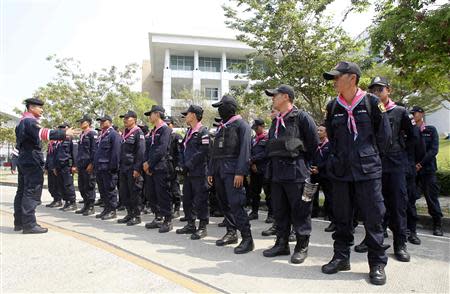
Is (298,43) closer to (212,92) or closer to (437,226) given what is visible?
(437,226)

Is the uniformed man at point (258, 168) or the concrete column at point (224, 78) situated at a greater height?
the concrete column at point (224, 78)

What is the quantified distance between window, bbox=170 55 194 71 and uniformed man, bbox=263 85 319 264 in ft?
127

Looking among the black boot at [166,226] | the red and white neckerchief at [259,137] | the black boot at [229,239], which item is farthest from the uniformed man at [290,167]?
the red and white neckerchief at [259,137]

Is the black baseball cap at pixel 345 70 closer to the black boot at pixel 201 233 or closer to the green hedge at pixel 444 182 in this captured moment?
the black boot at pixel 201 233

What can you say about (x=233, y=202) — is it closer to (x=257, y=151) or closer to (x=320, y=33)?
(x=257, y=151)

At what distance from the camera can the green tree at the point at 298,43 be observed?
1042 centimetres

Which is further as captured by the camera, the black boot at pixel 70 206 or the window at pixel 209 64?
the window at pixel 209 64

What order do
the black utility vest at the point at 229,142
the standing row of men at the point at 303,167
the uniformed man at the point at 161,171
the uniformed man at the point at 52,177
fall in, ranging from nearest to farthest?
1. the standing row of men at the point at 303,167
2. the black utility vest at the point at 229,142
3. the uniformed man at the point at 161,171
4. the uniformed man at the point at 52,177

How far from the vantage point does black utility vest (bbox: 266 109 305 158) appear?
4.58 meters

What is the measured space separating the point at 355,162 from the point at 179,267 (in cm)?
227

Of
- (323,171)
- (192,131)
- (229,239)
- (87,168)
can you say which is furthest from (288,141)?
(87,168)

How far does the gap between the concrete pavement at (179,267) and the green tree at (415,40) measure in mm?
3227

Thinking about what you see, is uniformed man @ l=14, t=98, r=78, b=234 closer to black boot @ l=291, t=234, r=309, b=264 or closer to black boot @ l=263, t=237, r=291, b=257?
black boot @ l=263, t=237, r=291, b=257

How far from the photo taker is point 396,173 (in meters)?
4.62
